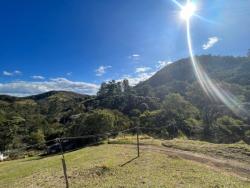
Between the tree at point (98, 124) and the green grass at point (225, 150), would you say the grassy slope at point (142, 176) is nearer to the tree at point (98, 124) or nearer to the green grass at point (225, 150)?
the green grass at point (225, 150)

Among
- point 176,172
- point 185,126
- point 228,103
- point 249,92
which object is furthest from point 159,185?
point 249,92

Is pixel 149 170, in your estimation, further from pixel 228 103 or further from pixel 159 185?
pixel 228 103

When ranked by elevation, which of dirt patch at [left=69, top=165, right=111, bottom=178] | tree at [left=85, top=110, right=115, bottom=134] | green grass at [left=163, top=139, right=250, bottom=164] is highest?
tree at [left=85, top=110, right=115, bottom=134]

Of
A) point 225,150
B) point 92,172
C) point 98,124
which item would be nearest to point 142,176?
point 92,172

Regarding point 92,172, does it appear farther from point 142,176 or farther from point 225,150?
→ point 225,150

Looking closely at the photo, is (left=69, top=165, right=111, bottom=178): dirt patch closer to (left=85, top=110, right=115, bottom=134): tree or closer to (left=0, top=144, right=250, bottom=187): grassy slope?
(left=0, top=144, right=250, bottom=187): grassy slope

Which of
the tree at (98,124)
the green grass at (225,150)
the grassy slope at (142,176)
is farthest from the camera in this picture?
the tree at (98,124)

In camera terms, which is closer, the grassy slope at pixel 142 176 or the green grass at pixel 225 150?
the grassy slope at pixel 142 176

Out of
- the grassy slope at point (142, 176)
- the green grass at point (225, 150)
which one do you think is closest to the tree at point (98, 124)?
the green grass at point (225, 150)

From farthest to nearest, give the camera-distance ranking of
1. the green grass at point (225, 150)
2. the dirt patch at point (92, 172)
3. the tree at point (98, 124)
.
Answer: the tree at point (98, 124), the green grass at point (225, 150), the dirt patch at point (92, 172)

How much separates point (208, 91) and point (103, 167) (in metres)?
61.5

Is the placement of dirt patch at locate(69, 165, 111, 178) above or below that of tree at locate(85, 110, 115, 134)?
below

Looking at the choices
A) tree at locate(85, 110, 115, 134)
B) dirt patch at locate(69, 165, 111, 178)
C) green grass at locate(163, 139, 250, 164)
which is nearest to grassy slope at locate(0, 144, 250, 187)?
dirt patch at locate(69, 165, 111, 178)

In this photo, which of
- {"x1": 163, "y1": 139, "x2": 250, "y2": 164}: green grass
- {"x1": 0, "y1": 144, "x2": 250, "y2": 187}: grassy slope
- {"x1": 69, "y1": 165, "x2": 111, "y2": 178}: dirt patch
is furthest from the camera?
{"x1": 163, "y1": 139, "x2": 250, "y2": 164}: green grass
